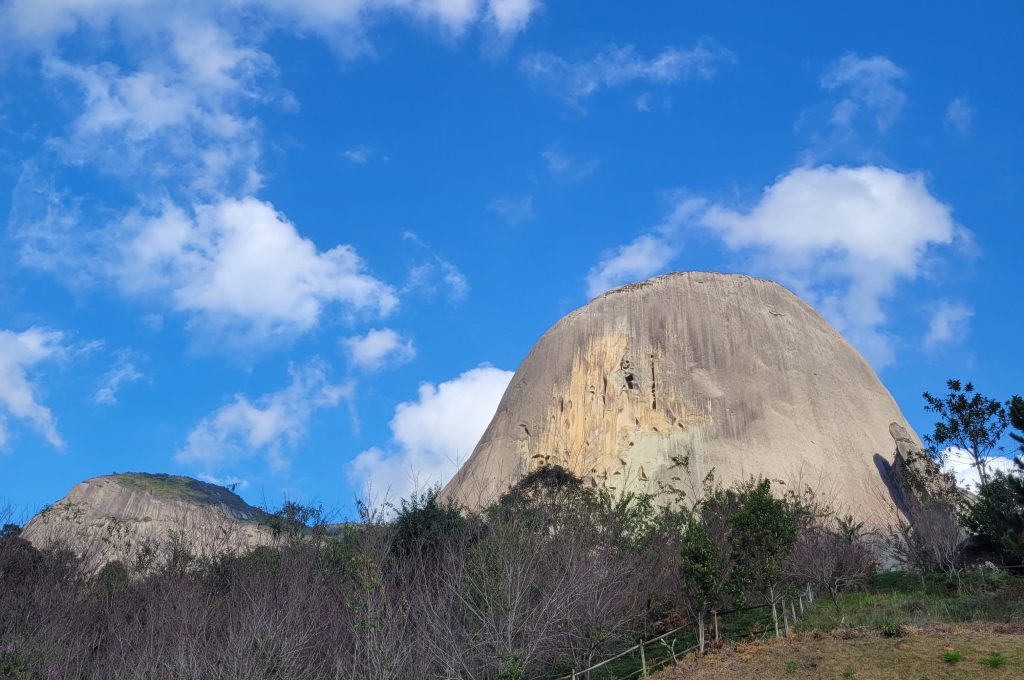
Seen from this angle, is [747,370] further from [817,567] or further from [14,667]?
[14,667]

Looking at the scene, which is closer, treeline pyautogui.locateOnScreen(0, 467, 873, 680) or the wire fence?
treeline pyautogui.locateOnScreen(0, 467, 873, 680)

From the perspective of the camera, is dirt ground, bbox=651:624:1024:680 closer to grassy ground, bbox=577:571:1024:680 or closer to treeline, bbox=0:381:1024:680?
grassy ground, bbox=577:571:1024:680

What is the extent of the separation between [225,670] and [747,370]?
3999 cm

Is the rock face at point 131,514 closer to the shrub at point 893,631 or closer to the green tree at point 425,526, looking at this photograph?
the green tree at point 425,526

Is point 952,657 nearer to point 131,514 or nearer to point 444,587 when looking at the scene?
point 444,587

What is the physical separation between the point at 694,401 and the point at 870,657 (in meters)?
31.6

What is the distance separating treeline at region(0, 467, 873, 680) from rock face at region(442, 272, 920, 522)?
1515 centimetres

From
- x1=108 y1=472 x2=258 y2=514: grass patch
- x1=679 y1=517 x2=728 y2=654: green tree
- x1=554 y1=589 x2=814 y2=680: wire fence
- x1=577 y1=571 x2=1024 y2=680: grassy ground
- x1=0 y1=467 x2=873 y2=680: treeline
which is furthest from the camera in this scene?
x1=108 y1=472 x2=258 y2=514: grass patch

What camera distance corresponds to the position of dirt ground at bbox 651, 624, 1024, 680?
21250 millimetres

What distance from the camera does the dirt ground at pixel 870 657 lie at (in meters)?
21.2

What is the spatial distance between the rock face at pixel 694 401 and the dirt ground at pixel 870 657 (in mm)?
23683

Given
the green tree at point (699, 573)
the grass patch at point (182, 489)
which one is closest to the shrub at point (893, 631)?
the green tree at point (699, 573)

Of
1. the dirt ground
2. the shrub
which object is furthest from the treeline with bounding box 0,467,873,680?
the shrub

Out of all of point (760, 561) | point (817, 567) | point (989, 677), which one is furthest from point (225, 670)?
point (817, 567)
